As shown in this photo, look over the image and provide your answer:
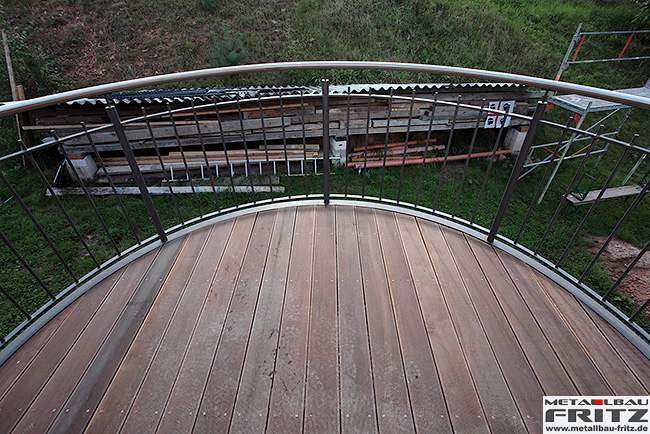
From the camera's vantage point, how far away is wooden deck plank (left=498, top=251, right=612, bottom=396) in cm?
144

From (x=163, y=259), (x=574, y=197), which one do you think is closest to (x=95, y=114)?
(x=163, y=259)

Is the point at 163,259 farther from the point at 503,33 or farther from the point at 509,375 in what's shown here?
the point at 503,33

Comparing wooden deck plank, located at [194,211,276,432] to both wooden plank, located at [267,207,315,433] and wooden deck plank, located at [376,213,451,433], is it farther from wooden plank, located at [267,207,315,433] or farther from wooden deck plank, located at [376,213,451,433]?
wooden deck plank, located at [376,213,451,433]

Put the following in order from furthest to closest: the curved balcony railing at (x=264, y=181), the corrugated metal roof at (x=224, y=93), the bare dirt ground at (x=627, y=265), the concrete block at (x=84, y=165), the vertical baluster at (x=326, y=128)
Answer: the concrete block at (x=84, y=165), the corrugated metal roof at (x=224, y=93), the curved balcony railing at (x=264, y=181), the bare dirt ground at (x=627, y=265), the vertical baluster at (x=326, y=128)

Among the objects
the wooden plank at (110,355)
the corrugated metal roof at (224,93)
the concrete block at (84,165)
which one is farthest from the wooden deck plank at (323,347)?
the concrete block at (84,165)

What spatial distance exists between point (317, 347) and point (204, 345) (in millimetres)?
556

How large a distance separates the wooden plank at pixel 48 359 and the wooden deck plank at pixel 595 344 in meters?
2.51

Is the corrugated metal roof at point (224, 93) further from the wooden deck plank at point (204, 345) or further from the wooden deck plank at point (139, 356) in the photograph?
the wooden deck plank at point (139, 356)

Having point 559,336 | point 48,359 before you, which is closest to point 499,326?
point 559,336

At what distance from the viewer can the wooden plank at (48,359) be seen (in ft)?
4.51

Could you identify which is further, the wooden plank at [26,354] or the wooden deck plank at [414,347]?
the wooden plank at [26,354]

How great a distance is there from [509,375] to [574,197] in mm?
5317

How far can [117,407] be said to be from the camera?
138 centimetres

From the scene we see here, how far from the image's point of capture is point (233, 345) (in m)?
1.61
